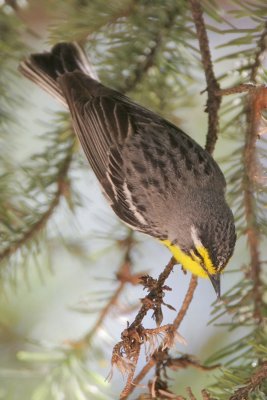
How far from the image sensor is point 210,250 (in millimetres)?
2145

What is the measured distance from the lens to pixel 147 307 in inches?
63.0

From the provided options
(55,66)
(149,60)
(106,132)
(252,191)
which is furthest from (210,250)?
(55,66)

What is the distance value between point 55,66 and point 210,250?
125 cm

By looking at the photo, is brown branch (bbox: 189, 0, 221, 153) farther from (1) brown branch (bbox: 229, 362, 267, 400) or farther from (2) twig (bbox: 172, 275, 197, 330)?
(1) brown branch (bbox: 229, 362, 267, 400)

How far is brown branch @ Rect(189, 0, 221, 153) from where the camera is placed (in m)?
1.86

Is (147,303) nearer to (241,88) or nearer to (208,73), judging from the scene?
(241,88)

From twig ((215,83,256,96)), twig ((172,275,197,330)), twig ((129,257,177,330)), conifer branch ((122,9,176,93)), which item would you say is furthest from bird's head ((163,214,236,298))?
conifer branch ((122,9,176,93))

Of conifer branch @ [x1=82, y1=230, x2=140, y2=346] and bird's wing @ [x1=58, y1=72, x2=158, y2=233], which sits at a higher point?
bird's wing @ [x1=58, y1=72, x2=158, y2=233]

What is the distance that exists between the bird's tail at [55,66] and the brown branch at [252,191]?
31.6 inches

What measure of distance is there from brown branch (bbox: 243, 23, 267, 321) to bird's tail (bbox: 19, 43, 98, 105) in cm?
80

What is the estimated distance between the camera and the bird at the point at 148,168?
2.21 m

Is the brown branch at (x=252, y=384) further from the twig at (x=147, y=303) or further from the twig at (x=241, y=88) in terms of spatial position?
the twig at (x=241, y=88)

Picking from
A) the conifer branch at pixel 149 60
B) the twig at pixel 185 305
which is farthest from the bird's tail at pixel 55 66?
the twig at pixel 185 305

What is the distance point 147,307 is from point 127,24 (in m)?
0.96
